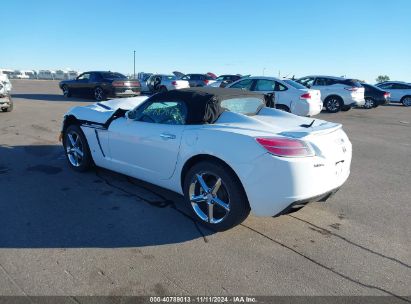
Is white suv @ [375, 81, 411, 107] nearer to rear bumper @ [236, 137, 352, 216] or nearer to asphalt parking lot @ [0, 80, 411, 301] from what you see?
asphalt parking lot @ [0, 80, 411, 301]

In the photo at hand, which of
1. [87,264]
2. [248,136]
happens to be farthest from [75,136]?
[248,136]

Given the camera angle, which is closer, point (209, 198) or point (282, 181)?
point (282, 181)

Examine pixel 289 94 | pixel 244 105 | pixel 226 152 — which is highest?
pixel 244 105

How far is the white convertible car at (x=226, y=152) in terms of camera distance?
315cm

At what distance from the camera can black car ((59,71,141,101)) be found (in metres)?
16.6

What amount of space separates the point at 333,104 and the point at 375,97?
13.7 ft

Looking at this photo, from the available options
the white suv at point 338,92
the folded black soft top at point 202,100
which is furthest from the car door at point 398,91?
the folded black soft top at point 202,100

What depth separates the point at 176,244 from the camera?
3.34 m

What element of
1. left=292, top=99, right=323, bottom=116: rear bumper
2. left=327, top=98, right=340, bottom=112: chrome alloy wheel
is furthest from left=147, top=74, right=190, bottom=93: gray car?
left=292, top=99, right=323, bottom=116: rear bumper

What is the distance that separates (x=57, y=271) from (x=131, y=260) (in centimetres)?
61

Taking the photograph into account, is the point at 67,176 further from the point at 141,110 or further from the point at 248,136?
the point at 248,136

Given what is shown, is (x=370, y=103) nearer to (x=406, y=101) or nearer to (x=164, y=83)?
(x=406, y=101)

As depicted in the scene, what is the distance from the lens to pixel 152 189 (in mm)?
4699

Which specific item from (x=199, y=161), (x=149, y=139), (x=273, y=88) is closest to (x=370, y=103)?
(x=273, y=88)
